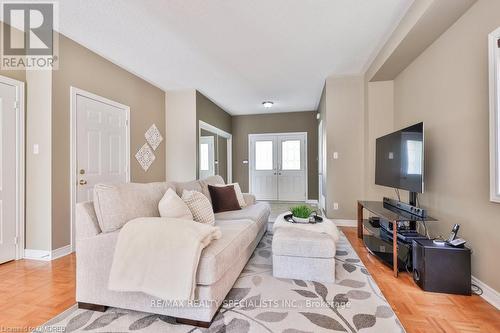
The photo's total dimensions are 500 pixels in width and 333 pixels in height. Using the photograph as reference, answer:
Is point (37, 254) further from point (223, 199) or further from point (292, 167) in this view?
point (292, 167)

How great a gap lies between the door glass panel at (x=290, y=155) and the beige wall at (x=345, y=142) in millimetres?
2583

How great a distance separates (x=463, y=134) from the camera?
2102mm

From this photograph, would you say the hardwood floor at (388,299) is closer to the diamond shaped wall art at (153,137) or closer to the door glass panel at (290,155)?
the diamond shaped wall art at (153,137)

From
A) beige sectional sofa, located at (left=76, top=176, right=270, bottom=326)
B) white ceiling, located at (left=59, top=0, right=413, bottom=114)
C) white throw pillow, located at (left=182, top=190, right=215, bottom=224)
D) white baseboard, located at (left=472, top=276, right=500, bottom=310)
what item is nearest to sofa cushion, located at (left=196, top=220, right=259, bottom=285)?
beige sectional sofa, located at (left=76, top=176, right=270, bottom=326)

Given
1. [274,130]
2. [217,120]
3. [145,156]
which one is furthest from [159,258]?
[274,130]

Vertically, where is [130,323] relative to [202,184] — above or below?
below

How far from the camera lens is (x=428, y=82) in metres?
2.69

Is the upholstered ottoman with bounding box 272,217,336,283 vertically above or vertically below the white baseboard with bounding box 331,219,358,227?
above

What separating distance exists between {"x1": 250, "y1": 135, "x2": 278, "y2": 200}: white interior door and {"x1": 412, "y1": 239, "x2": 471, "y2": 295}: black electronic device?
499 centimetres

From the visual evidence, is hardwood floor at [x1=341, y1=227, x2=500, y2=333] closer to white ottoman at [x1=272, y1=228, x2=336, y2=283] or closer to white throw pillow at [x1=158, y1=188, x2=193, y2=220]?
white ottoman at [x1=272, y1=228, x2=336, y2=283]

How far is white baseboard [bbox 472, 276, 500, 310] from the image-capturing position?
1.74 meters

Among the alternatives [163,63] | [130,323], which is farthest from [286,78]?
[130,323]

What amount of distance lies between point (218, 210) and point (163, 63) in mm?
2309

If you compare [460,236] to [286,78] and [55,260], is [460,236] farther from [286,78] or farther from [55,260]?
[55,260]
